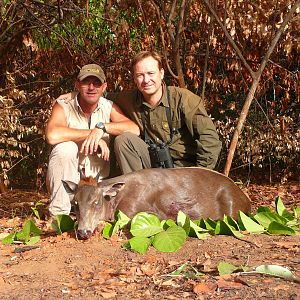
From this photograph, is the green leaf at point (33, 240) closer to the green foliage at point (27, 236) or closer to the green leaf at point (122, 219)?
the green foliage at point (27, 236)

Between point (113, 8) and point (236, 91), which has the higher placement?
Result: point (113, 8)

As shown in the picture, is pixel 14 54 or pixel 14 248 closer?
pixel 14 248

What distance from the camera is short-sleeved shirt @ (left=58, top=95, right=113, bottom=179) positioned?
6.56m

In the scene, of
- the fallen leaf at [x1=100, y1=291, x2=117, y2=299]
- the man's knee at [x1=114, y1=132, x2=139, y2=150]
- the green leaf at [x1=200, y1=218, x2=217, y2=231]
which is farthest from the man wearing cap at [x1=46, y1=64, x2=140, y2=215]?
the fallen leaf at [x1=100, y1=291, x2=117, y2=299]

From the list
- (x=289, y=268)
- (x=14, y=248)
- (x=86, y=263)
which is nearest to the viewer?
(x=289, y=268)

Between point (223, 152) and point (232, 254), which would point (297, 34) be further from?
point (232, 254)

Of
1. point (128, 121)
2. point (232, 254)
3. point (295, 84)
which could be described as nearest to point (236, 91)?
point (295, 84)

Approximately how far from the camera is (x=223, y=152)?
10406mm

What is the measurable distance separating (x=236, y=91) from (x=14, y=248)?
553 centimetres

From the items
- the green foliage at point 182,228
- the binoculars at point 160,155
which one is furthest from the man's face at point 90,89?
the green foliage at point 182,228

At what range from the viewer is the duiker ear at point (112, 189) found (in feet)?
18.3

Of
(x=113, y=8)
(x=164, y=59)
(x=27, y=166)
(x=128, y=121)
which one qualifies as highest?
(x=113, y=8)

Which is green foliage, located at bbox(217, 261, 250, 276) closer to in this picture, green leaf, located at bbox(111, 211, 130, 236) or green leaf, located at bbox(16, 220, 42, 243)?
green leaf, located at bbox(111, 211, 130, 236)

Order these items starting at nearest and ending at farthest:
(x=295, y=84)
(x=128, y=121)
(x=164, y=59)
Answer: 1. (x=128, y=121)
2. (x=164, y=59)
3. (x=295, y=84)
